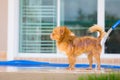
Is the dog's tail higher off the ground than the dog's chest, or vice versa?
the dog's tail

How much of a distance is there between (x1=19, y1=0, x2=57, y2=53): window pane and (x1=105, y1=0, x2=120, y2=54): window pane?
52.5 inches

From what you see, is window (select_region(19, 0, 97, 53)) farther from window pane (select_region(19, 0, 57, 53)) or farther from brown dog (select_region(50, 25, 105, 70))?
brown dog (select_region(50, 25, 105, 70))

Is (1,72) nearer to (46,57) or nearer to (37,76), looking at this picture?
(37,76)

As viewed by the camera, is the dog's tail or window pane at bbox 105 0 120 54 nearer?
the dog's tail

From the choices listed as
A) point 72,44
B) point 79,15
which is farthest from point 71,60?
point 79,15

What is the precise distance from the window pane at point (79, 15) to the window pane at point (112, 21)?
328 millimetres

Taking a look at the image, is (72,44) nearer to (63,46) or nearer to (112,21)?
(63,46)

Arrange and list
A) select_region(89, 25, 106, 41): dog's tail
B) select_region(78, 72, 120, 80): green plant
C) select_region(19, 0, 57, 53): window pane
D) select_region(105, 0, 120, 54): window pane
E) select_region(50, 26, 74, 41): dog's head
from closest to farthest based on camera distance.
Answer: select_region(78, 72, 120, 80): green plant < select_region(50, 26, 74, 41): dog's head < select_region(89, 25, 106, 41): dog's tail < select_region(105, 0, 120, 54): window pane < select_region(19, 0, 57, 53): window pane

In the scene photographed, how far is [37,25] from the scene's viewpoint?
940 cm

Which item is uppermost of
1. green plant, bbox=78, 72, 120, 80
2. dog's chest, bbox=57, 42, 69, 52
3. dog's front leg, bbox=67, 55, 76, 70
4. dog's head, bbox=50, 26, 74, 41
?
dog's head, bbox=50, 26, 74, 41

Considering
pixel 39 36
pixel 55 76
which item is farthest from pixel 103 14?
pixel 55 76

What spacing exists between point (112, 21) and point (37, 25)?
193 cm

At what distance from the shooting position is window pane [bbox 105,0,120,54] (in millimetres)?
9141

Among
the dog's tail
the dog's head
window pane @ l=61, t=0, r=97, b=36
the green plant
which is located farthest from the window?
the green plant
